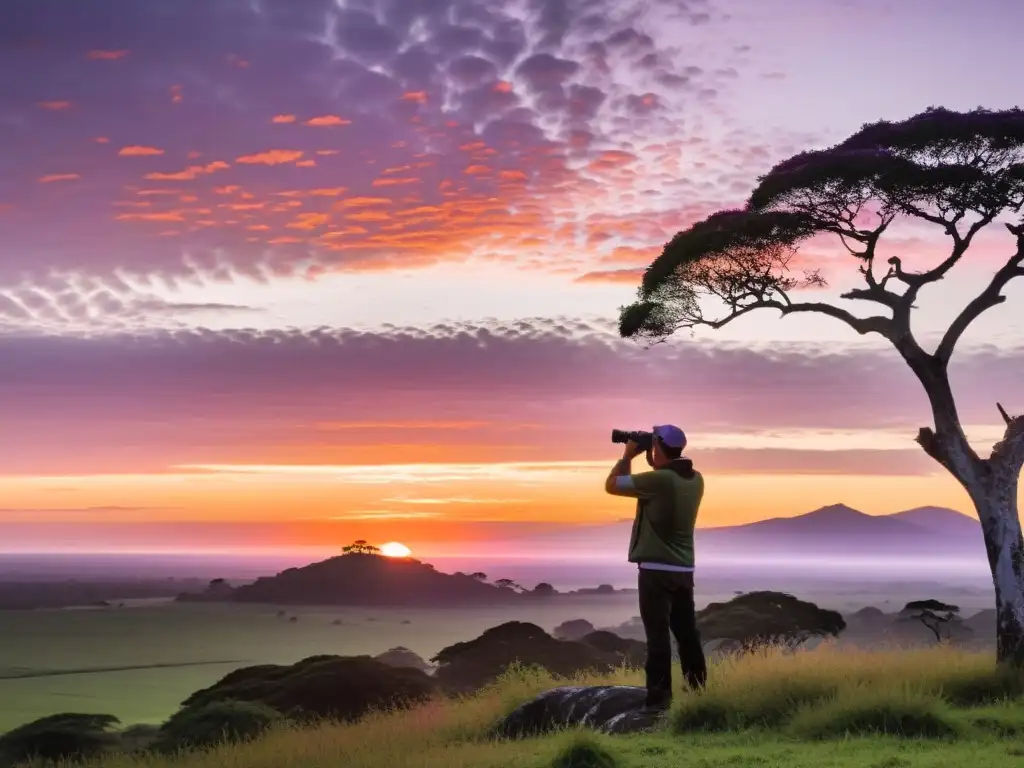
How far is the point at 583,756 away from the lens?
38.2ft

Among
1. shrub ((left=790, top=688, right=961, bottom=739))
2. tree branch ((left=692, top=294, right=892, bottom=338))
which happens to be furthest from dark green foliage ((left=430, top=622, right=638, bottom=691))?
shrub ((left=790, top=688, right=961, bottom=739))

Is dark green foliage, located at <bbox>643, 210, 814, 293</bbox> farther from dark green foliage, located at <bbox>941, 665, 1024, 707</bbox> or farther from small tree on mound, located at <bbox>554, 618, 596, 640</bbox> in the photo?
small tree on mound, located at <bbox>554, 618, 596, 640</bbox>

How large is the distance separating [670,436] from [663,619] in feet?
6.89

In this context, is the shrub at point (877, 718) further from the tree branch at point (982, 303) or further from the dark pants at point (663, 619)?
the tree branch at point (982, 303)

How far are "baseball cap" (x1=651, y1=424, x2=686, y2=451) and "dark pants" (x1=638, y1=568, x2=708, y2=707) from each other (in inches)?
57.5

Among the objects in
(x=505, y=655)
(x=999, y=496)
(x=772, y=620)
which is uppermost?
(x=999, y=496)

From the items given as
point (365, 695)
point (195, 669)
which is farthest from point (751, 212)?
point (195, 669)

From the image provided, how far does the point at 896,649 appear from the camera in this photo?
62.4 feet

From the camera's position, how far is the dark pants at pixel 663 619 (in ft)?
45.6

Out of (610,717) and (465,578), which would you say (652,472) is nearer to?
(610,717)

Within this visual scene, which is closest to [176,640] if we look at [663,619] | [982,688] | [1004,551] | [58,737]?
[58,737]

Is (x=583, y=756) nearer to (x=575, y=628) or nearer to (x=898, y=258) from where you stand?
(x=898, y=258)

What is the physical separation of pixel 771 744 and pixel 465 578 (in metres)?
186

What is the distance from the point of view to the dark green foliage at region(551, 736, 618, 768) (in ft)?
38.0
